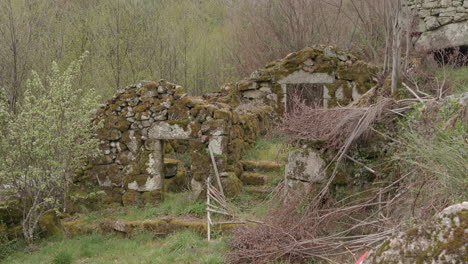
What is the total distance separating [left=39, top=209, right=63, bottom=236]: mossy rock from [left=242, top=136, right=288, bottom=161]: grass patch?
4.38m

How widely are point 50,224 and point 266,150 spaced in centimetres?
531

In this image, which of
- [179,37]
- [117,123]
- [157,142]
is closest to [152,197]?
[157,142]

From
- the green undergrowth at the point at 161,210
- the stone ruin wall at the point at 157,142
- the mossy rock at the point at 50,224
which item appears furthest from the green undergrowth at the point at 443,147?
the mossy rock at the point at 50,224

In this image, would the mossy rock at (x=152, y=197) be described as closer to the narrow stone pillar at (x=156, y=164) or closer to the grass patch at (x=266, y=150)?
the narrow stone pillar at (x=156, y=164)

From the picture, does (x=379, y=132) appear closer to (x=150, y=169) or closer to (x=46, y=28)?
(x=150, y=169)

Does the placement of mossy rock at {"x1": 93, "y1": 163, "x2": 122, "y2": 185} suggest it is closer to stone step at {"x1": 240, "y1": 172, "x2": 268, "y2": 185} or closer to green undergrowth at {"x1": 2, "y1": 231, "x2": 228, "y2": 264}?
green undergrowth at {"x1": 2, "y1": 231, "x2": 228, "y2": 264}

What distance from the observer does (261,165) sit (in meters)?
10.0

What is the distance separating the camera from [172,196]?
9914 mm

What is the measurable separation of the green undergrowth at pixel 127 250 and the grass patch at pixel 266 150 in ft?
10.9

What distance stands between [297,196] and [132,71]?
36.8ft

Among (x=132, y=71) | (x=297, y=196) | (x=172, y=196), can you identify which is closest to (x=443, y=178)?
(x=297, y=196)

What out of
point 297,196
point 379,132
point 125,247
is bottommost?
point 125,247

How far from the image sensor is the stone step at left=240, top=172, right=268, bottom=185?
31.2 feet

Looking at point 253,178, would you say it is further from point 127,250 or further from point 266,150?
point 127,250
